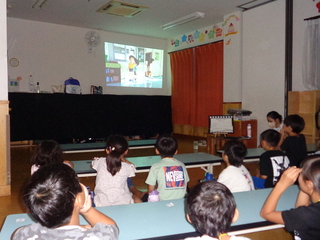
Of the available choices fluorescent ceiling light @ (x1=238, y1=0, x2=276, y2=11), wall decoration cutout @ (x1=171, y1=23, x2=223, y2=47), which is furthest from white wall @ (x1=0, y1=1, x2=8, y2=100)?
wall decoration cutout @ (x1=171, y1=23, x2=223, y2=47)

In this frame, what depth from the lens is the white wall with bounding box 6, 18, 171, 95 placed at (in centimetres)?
692

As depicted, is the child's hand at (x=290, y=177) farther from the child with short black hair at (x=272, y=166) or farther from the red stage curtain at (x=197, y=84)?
the red stage curtain at (x=197, y=84)

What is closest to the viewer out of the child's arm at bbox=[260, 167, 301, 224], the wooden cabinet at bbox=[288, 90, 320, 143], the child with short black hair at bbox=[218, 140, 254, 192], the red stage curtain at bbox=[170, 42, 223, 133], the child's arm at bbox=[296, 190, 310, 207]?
the child's arm at bbox=[260, 167, 301, 224]

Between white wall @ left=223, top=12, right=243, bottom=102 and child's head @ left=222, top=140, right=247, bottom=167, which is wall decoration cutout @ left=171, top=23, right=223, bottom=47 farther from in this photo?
child's head @ left=222, top=140, right=247, bottom=167

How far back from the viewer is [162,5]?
5969 millimetres

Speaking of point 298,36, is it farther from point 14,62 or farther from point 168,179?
point 14,62

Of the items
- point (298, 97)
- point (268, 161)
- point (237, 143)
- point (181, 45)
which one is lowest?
point (268, 161)

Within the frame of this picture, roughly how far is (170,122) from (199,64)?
1873 millimetres

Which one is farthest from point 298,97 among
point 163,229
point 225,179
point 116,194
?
point 163,229

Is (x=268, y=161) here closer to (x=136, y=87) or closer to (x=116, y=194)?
(x=116, y=194)

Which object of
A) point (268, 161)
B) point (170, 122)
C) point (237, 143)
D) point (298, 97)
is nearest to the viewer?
point (237, 143)

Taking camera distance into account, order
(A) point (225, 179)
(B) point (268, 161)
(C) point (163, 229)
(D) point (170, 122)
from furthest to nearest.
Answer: (D) point (170, 122) → (B) point (268, 161) → (A) point (225, 179) → (C) point (163, 229)

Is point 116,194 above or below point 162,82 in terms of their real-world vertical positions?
below

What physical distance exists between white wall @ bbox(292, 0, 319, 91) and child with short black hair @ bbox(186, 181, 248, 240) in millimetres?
4947
